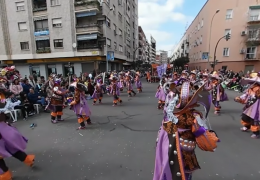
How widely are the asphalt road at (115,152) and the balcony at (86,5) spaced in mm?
17959

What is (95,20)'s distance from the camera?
2108 cm

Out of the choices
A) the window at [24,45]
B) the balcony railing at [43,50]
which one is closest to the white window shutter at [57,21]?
the balcony railing at [43,50]

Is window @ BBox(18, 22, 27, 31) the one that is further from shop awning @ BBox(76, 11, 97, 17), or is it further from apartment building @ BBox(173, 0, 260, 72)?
apartment building @ BBox(173, 0, 260, 72)

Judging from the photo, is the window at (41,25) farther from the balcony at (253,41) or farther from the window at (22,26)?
the balcony at (253,41)

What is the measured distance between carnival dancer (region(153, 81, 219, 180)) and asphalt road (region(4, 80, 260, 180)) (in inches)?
43.2

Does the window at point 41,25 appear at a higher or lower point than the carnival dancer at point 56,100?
higher

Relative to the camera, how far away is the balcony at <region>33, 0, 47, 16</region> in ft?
68.8

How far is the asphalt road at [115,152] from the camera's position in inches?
120

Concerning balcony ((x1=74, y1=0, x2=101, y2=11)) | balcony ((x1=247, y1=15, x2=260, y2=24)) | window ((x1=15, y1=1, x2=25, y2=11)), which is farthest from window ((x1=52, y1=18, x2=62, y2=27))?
balcony ((x1=247, y1=15, x2=260, y2=24))

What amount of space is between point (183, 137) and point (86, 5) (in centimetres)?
2188

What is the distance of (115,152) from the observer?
3.82 metres

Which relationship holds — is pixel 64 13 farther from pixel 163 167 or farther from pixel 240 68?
pixel 240 68

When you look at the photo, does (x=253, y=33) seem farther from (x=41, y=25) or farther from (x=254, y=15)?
(x=41, y=25)

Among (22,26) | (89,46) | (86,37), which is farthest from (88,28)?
(22,26)
